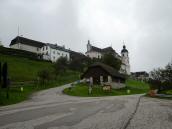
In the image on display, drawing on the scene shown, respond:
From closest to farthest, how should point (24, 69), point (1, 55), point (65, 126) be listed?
point (65, 126) → point (24, 69) → point (1, 55)

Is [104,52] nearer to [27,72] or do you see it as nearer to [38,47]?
[38,47]

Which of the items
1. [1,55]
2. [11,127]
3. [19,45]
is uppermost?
[19,45]

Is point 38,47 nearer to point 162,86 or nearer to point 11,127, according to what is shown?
point 162,86

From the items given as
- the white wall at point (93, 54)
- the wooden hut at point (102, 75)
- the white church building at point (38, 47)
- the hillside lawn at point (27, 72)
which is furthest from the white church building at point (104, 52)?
the wooden hut at point (102, 75)

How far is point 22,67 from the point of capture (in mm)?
81312

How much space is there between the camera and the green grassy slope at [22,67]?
6859 centimetres

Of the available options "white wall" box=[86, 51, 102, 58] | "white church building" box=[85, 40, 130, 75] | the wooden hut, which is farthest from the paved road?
"white wall" box=[86, 51, 102, 58]

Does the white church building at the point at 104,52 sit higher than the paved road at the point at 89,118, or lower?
higher

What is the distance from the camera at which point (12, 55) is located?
94.5 metres

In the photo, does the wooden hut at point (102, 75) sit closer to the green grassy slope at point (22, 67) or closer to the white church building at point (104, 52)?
the green grassy slope at point (22, 67)

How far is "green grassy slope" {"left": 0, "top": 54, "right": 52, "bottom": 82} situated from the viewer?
68.6 metres

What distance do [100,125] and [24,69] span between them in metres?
71.7

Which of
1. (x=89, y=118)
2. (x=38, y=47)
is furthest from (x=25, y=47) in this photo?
(x=89, y=118)

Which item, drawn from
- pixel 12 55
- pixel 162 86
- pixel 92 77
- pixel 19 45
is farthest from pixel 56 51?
pixel 162 86
